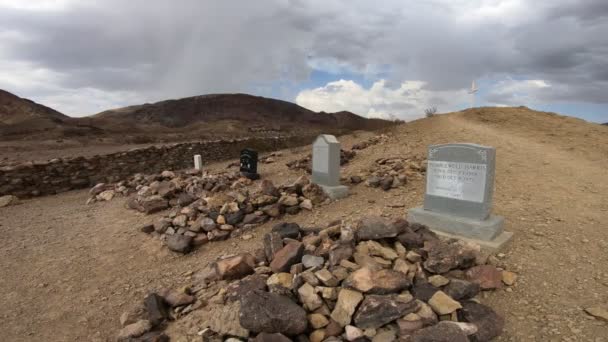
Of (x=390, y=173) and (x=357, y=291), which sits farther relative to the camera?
(x=390, y=173)

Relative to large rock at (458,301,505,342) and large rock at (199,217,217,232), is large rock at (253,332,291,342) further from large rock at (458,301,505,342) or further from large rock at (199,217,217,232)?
large rock at (199,217,217,232)

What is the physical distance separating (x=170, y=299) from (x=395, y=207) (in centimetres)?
399

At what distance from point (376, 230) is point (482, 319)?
4.62 ft

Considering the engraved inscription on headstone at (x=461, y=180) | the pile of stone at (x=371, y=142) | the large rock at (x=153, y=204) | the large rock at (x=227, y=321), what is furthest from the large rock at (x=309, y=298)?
the pile of stone at (x=371, y=142)

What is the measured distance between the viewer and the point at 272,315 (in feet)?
9.34

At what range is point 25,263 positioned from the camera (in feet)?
17.8

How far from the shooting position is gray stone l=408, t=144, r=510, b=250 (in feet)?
14.4

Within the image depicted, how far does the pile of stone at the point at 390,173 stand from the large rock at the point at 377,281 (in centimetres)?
410

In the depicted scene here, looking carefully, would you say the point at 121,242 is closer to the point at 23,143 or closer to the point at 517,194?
the point at 517,194

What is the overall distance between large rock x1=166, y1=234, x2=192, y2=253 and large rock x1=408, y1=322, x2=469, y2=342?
13.6 feet

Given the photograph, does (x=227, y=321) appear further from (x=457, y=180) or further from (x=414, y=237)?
(x=457, y=180)

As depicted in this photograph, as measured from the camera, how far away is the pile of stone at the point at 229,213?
19.2 feet

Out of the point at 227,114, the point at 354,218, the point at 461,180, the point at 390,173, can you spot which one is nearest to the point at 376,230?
the point at 461,180

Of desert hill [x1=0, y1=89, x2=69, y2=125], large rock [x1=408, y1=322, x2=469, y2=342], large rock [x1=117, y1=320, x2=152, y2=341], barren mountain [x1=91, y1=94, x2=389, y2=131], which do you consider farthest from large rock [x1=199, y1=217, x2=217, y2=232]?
barren mountain [x1=91, y1=94, x2=389, y2=131]
